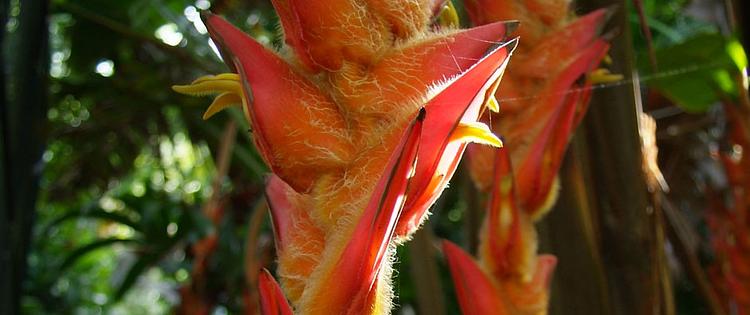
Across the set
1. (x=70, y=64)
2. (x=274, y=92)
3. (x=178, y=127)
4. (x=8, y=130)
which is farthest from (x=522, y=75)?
(x=178, y=127)

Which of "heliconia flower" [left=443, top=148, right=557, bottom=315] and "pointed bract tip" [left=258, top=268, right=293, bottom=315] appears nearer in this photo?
"pointed bract tip" [left=258, top=268, right=293, bottom=315]

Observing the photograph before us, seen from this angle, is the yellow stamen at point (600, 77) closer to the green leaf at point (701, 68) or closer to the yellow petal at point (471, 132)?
the yellow petal at point (471, 132)

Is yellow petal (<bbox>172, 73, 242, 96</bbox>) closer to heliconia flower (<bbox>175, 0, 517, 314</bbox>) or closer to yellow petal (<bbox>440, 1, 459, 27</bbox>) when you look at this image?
heliconia flower (<bbox>175, 0, 517, 314</bbox>)

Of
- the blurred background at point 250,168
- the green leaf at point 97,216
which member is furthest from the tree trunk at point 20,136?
the green leaf at point 97,216

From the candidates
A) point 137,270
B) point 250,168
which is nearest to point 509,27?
point 250,168

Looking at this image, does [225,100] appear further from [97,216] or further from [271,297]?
[97,216]

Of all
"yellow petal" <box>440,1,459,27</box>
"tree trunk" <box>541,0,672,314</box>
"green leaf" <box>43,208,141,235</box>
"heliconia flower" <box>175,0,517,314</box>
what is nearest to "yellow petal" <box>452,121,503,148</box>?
"heliconia flower" <box>175,0,517,314</box>
